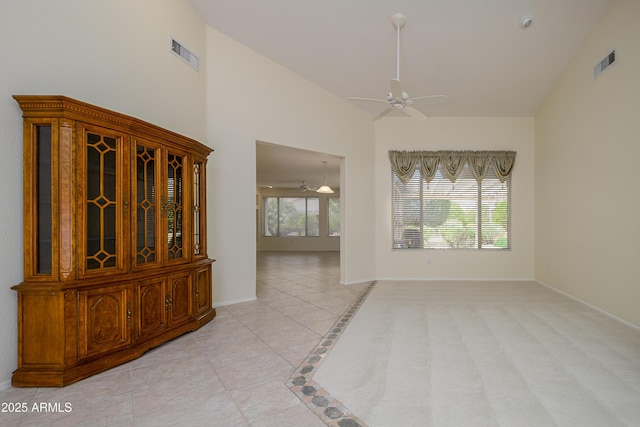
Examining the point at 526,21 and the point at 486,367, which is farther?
the point at 526,21

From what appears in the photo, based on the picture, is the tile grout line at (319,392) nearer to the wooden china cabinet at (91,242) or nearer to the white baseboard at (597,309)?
the wooden china cabinet at (91,242)

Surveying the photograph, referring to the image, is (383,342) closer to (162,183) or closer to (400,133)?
(162,183)

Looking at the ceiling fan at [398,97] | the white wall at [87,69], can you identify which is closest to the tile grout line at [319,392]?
the white wall at [87,69]

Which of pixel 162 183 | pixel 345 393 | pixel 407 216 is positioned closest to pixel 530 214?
pixel 407 216

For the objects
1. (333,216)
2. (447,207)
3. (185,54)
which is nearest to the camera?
(185,54)

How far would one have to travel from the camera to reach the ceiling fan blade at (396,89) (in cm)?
309

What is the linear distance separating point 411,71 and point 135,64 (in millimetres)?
3760

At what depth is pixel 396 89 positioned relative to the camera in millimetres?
3201

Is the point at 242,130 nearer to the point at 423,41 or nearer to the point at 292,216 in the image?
the point at 423,41

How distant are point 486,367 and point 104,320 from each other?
3.01m

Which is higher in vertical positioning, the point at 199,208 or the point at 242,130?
the point at 242,130

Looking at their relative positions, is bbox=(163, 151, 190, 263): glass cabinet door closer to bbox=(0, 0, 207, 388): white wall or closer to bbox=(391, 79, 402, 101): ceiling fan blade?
bbox=(0, 0, 207, 388): white wall

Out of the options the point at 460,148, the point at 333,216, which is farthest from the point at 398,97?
the point at 333,216

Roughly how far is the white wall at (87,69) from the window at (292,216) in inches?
370
